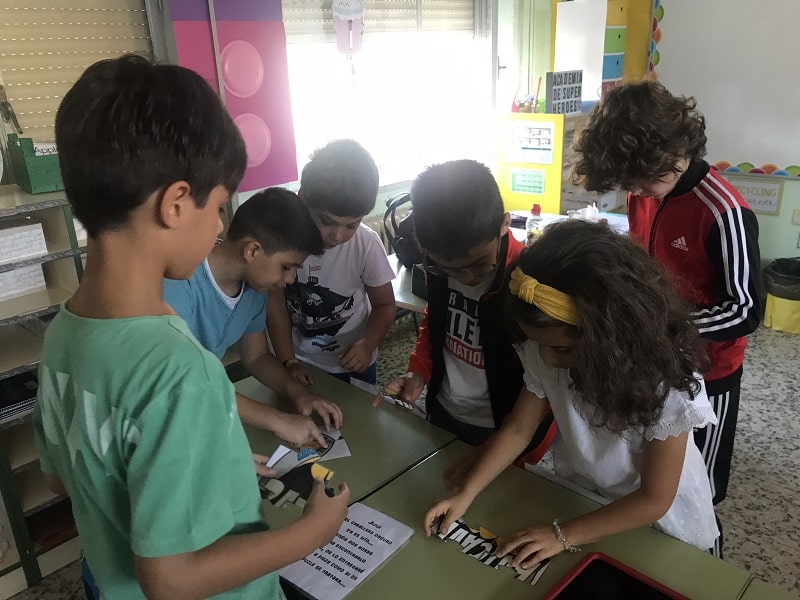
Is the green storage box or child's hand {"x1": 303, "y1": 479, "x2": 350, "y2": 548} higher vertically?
the green storage box

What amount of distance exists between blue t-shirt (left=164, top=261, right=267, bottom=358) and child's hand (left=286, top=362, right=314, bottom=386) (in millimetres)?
175

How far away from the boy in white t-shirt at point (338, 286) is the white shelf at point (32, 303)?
65 cm

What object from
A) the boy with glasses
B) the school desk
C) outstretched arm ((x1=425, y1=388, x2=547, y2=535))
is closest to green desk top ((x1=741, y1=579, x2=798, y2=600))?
outstretched arm ((x1=425, y1=388, x2=547, y2=535))

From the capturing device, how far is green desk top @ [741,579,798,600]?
91 cm

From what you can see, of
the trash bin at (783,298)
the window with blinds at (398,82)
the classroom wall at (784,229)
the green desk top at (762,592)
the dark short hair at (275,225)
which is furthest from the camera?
the classroom wall at (784,229)

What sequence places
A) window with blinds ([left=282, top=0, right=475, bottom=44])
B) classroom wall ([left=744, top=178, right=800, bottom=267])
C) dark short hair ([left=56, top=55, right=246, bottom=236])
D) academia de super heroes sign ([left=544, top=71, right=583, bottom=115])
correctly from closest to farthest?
dark short hair ([left=56, top=55, right=246, bottom=236]), window with blinds ([left=282, top=0, right=475, bottom=44]), academia de super heroes sign ([left=544, top=71, right=583, bottom=115]), classroom wall ([left=744, top=178, right=800, bottom=267])

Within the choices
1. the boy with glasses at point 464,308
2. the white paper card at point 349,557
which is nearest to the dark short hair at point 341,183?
the boy with glasses at point 464,308

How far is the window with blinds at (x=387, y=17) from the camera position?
277 centimetres

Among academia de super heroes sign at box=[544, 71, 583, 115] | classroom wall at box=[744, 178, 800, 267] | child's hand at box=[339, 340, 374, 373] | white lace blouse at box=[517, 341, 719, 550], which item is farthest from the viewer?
classroom wall at box=[744, 178, 800, 267]

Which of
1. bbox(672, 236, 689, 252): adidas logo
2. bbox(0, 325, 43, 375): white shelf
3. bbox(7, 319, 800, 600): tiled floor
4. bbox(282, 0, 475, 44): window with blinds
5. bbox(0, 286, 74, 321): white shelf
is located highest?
bbox(282, 0, 475, 44): window with blinds

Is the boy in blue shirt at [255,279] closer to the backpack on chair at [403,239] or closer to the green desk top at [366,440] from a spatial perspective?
the green desk top at [366,440]

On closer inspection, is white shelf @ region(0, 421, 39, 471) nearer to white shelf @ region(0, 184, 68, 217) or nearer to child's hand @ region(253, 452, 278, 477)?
white shelf @ region(0, 184, 68, 217)

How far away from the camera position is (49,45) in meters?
2.10

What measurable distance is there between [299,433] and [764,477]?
1880 mm
